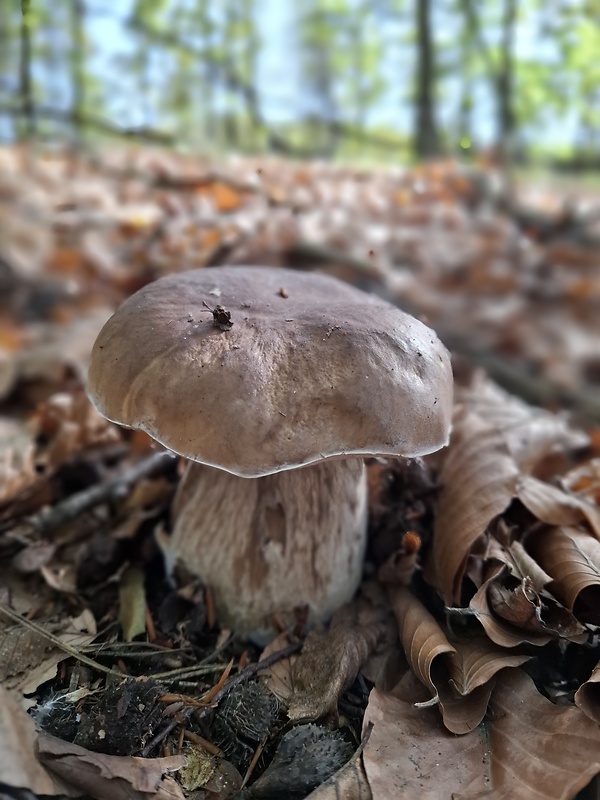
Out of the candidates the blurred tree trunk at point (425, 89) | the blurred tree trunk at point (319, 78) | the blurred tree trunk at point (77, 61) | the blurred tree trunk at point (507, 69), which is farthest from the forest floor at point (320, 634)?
the blurred tree trunk at point (319, 78)

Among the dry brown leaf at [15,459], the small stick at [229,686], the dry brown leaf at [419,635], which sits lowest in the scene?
the small stick at [229,686]

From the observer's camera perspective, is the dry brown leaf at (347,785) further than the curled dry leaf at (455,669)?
No

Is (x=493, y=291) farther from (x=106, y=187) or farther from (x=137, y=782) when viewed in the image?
(x=137, y=782)

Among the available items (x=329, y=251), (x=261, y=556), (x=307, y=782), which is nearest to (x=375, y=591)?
(x=261, y=556)

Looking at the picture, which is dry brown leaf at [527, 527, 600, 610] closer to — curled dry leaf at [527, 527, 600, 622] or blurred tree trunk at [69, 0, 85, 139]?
curled dry leaf at [527, 527, 600, 622]

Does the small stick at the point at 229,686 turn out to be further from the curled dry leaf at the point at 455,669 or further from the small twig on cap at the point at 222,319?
the small twig on cap at the point at 222,319

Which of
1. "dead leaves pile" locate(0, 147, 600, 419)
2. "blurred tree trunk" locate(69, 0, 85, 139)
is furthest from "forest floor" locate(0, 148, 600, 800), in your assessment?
"blurred tree trunk" locate(69, 0, 85, 139)
